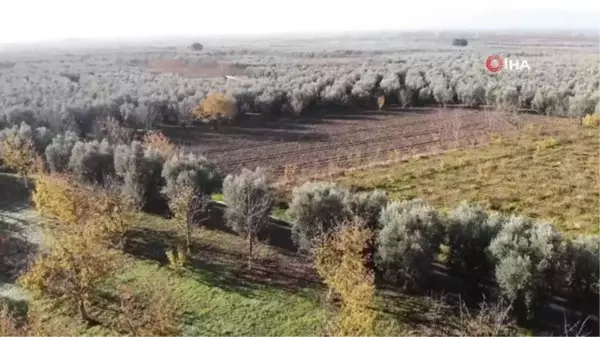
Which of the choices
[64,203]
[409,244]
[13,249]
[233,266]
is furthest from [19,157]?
[409,244]

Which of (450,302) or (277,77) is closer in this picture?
(450,302)

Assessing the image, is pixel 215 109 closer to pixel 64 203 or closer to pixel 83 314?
pixel 64 203

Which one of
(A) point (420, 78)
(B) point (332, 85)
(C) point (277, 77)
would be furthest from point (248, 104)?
(A) point (420, 78)

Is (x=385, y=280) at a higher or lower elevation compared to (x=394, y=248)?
lower

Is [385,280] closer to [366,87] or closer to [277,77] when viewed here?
[366,87]

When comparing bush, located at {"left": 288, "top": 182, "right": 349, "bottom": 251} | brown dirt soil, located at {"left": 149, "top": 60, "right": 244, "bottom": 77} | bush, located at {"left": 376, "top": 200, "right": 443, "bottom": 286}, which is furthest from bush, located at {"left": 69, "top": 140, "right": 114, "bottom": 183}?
brown dirt soil, located at {"left": 149, "top": 60, "right": 244, "bottom": 77}
